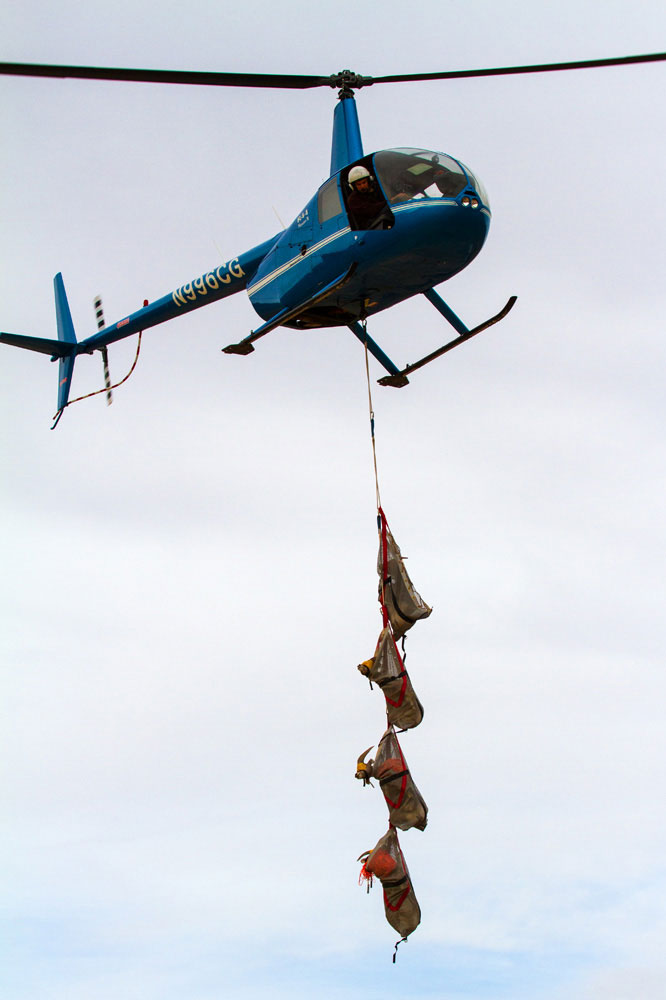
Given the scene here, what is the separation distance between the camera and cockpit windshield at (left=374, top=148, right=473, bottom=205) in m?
14.4

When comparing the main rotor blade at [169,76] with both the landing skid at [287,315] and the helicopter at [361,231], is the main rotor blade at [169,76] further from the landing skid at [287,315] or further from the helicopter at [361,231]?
the landing skid at [287,315]

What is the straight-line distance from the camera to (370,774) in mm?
14758

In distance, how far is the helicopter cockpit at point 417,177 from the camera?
47.1ft

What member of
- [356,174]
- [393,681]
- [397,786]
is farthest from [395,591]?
[356,174]

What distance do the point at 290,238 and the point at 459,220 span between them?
2.61 m

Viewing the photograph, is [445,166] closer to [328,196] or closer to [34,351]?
[328,196]

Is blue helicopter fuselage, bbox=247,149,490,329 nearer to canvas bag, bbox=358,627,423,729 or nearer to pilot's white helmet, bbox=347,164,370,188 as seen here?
pilot's white helmet, bbox=347,164,370,188

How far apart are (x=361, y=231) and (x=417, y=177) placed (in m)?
0.91

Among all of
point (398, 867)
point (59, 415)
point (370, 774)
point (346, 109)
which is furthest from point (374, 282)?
point (59, 415)

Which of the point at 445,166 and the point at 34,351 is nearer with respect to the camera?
the point at 445,166

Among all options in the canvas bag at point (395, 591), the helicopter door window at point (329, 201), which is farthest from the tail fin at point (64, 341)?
the canvas bag at point (395, 591)

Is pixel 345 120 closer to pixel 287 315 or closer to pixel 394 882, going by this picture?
pixel 287 315

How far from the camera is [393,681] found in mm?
14828

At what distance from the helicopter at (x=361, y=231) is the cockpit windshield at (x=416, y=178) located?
12mm
